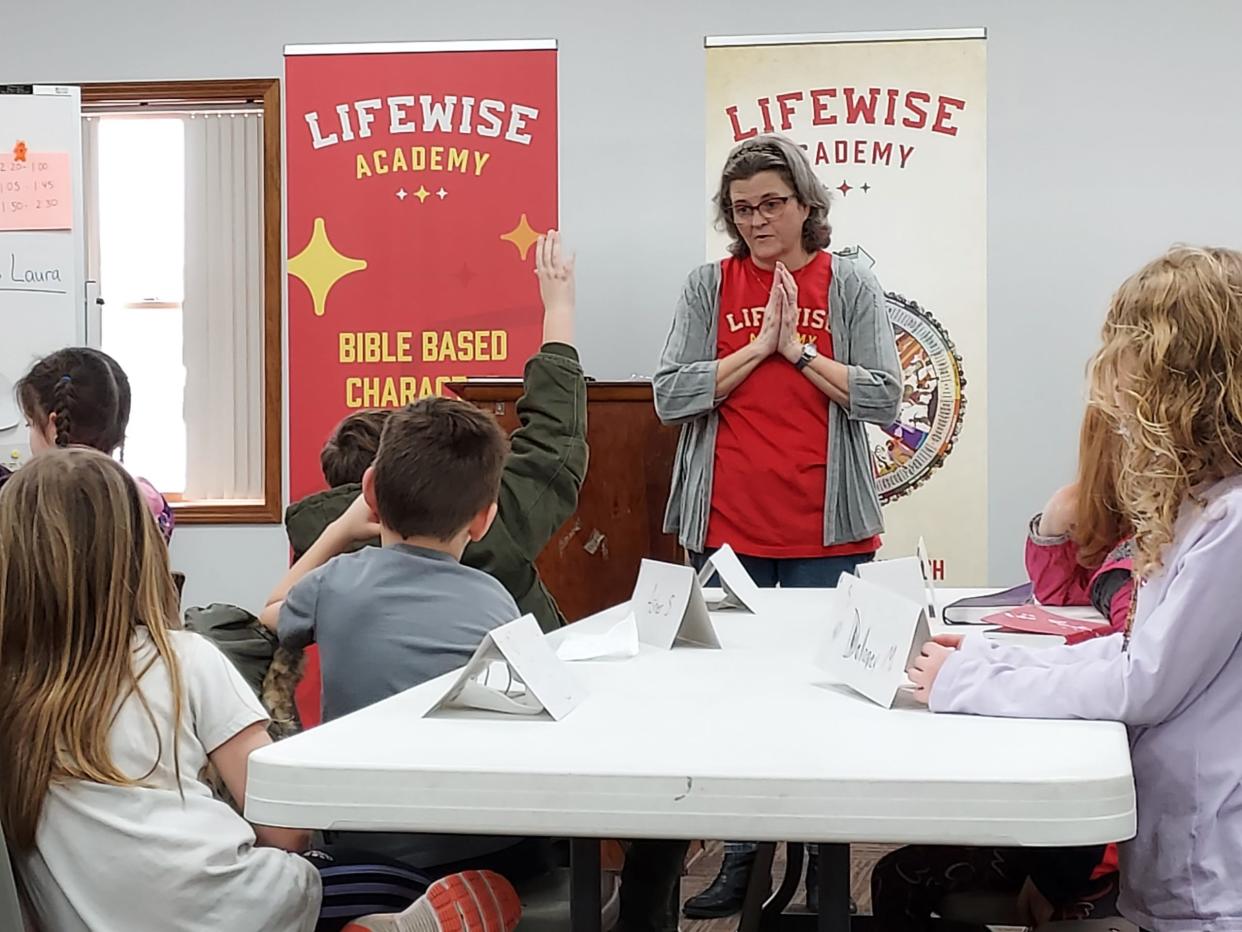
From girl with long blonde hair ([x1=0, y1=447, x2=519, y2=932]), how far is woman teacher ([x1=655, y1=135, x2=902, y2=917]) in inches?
62.3

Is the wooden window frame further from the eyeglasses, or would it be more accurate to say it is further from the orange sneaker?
the orange sneaker

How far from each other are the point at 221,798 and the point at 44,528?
0.31 meters

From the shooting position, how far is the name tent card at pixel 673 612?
1566 mm

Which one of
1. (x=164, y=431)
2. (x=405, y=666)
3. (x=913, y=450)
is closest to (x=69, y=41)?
(x=164, y=431)

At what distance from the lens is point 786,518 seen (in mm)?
2781

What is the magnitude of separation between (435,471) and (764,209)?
136 centimetres

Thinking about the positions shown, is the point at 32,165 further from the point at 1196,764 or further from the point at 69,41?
the point at 1196,764

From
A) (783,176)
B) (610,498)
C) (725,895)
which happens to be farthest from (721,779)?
(610,498)

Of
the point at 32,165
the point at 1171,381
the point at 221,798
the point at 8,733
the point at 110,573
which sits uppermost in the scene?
the point at 32,165

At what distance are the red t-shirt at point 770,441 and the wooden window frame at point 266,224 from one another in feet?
7.48

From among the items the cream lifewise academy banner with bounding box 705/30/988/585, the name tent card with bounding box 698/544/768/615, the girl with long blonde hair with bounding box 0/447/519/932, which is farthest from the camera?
the cream lifewise academy banner with bounding box 705/30/988/585

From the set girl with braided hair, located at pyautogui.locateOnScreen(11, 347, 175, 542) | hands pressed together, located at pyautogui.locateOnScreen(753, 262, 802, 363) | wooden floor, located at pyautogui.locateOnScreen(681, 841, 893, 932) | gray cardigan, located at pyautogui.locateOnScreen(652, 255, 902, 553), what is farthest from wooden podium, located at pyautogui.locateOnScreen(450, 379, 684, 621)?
girl with braided hair, located at pyautogui.locateOnScreen(11, 347, 175, 542)

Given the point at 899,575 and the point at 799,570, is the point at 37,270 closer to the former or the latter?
the point at 799,570

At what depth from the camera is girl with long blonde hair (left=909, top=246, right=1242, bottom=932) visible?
1097mm
